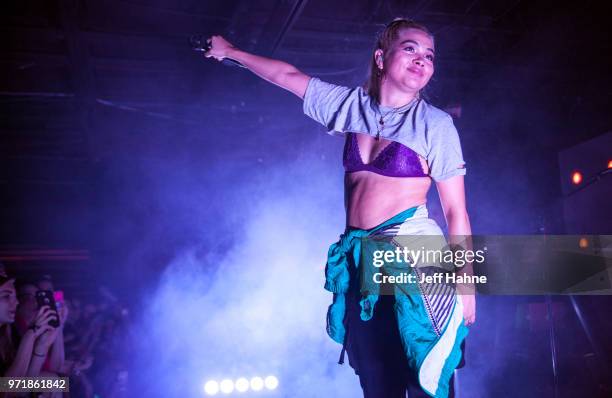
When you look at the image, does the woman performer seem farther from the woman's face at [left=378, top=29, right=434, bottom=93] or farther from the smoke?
the smoke

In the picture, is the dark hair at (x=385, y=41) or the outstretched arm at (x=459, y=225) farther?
the dark hair at (x=385, y=41)

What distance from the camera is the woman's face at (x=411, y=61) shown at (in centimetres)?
183

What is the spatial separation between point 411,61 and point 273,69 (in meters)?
0.58

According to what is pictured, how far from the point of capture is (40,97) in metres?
6.44

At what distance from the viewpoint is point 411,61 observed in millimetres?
1835

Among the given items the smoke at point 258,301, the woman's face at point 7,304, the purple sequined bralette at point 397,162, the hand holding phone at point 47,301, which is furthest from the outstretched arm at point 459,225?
the smoke at point 258,301

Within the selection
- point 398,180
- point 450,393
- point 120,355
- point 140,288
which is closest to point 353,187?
point 398,180

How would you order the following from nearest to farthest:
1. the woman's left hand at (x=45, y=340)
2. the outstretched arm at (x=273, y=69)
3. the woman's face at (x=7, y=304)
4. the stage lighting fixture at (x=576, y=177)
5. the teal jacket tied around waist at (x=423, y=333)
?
the teal jacket tied around waist at (x=423, y=333) → the outstretched arm at (x=273, y=69) → the woman's face at (x=7, y=304) → the woman's left hand at (x=45, y=340) → the stage lighting fixture at (x=576, y=177)

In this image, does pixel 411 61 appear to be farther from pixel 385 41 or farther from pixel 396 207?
pixel 396 207

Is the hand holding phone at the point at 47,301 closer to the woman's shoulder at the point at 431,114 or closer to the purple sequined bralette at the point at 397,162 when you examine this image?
the purple sequined bralette at the point at 397,162

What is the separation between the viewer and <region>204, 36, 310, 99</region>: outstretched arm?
78.5 inches

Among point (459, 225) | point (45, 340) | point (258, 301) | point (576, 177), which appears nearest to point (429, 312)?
point (459, 225)

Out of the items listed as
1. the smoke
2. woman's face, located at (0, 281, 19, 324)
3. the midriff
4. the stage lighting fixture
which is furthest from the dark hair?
the smoke

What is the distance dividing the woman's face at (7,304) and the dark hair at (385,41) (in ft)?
10.6
